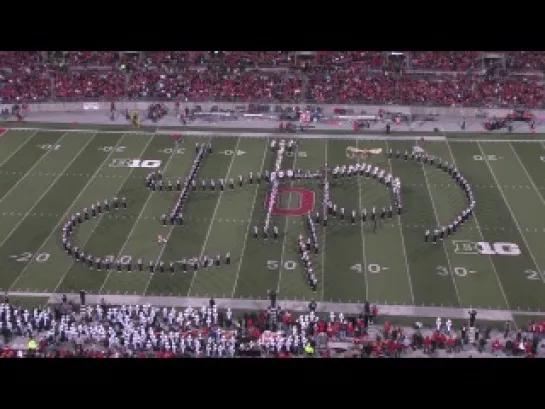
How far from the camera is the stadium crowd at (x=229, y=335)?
18531 millimetres

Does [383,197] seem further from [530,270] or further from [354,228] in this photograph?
[530,270]

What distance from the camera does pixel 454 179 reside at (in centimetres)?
2752

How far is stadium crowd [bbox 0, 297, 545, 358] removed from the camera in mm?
18531

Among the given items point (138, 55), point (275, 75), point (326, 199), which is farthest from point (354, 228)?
point (138, 55)

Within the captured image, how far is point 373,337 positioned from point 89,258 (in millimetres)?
8470

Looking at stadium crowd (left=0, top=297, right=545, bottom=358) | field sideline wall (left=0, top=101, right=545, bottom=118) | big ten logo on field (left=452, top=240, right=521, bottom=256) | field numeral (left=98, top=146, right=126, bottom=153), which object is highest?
field sideline wall (left=0, top=101, right=545, bottom=118)

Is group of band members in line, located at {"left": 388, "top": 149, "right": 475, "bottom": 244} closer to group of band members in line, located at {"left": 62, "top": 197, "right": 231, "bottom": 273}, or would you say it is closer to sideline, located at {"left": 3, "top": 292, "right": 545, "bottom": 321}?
sideline, located at {"left": 3, "top": 292, "right": 545, "bottom": 321}

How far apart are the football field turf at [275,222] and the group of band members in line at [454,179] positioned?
0.28 meters

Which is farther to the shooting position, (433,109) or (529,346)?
(433,109)

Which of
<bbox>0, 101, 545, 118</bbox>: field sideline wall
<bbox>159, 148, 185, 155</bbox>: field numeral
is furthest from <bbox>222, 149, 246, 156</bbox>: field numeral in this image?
<bbox>0, 101, 545, 118</bbox>: field sideline wall

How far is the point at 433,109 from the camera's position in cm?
3394

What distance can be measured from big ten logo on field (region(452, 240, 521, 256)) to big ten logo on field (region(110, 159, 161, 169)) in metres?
Result: 11.4

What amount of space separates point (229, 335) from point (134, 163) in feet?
38.4

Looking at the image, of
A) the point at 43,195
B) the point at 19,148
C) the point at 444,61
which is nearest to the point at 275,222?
Answer: the point at 43,195
